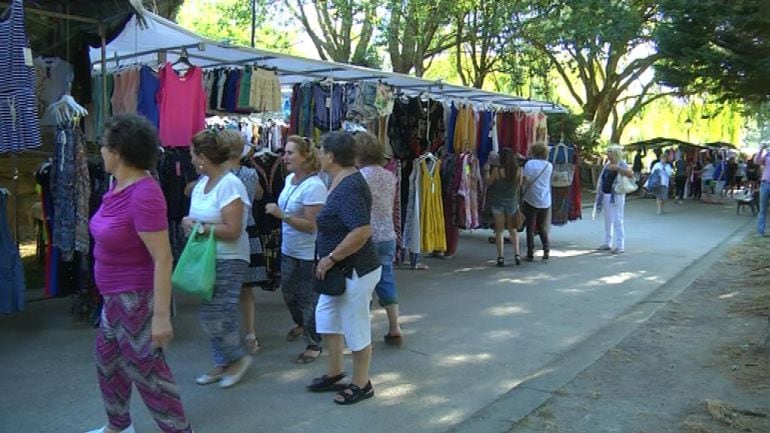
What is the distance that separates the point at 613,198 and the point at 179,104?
23.7 feet

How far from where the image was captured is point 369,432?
4055 millimetres

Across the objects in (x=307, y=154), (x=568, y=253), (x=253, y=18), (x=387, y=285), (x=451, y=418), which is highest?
(x=253, y=18)

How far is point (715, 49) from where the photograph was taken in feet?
55.5

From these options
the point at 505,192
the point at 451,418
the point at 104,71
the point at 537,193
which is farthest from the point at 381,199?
the point at 537,193

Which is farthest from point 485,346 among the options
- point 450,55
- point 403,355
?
point 450,55

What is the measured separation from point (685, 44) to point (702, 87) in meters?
2.80

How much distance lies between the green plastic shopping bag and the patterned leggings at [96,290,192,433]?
2.60 ft

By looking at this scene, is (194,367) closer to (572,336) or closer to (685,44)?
(572,336)

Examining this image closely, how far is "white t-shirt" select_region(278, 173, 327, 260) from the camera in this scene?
510cm

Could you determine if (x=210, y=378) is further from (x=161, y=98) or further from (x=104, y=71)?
(x=104, y=71)

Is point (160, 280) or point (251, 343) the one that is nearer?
point (160, 280)

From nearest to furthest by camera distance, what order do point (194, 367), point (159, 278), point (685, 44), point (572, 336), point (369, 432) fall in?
point (159, 278)
point (369, 432)
point (194, 367)
point (572, 336)
point (685, 44)

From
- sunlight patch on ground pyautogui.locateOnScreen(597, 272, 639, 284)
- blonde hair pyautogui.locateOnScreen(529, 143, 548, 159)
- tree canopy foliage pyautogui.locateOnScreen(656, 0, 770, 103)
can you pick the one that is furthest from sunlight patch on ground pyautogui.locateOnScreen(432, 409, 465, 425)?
tree canopy foliage pyautogui.locateOnScreen(656, 0, 770, 103)

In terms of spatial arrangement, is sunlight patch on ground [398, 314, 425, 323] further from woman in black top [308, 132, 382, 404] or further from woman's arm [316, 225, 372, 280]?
woman's arm [316, 225, 372, 280]
